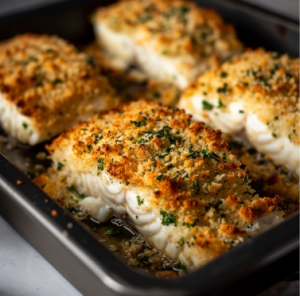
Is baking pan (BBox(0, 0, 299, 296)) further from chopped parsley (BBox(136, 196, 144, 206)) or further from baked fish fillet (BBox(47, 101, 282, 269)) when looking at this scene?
chopped parsley (BBox(136, 196, 144, 206))

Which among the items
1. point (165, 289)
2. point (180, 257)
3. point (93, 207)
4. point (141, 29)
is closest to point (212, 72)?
point (141, 29)

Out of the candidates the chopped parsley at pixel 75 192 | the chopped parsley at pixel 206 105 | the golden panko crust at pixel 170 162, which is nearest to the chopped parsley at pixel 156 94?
the chopped parsley at pixel 206 105

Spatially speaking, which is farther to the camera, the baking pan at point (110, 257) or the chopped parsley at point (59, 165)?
the chopped parsley at point (59, 165)

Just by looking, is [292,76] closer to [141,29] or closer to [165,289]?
[141,29]

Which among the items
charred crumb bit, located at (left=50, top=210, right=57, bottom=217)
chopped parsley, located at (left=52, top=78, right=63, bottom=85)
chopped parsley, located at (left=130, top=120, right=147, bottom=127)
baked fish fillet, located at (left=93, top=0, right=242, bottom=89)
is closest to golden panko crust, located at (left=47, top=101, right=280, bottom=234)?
chopped parsley, located at (left=130, top=120, right=147, bottom=127)

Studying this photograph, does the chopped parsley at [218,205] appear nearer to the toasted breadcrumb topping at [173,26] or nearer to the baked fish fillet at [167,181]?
the baked fish fillet at [167,181]

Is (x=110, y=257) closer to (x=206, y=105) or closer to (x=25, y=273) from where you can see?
(x=25, y=273)

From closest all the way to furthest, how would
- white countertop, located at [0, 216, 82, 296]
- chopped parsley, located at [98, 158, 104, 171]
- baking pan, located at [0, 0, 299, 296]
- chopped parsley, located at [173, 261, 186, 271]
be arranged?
baking pan, located at [0, 0, 299, 296] < chopped parsley, located at [173, 261, 186, 271] < white countertop, located at [0, 216, 82, 296] < chopped parsley, located at [98, 158, 104, 171]
